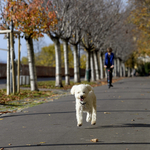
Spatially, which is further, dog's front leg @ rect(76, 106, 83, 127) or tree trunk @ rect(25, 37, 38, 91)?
tree trunk @ rect(25, 37, 38, 91)

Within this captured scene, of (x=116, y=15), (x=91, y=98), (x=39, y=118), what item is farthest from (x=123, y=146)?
(x=116, y=15)

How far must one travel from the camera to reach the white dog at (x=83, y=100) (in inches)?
253

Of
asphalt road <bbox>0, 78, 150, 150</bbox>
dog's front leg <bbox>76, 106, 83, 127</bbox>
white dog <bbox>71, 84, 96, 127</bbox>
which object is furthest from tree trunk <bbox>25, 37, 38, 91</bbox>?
dog's front leg <bbox>76, 106, 83, 127</bbox>

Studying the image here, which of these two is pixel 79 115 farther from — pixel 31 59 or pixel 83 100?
pixel 31 59

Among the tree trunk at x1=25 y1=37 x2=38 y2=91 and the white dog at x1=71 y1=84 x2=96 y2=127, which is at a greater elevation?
the tree trunk at x1=25 y1=37 x2=38 y2=91

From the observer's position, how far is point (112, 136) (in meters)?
6.13

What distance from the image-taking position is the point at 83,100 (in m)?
6.53

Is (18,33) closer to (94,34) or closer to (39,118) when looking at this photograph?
(39,118)

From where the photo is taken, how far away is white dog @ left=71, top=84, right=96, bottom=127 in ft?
21.1

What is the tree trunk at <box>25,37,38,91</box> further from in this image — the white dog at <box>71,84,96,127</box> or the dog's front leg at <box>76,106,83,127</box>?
the dog's front leg at <box>76,106,83,127</box>

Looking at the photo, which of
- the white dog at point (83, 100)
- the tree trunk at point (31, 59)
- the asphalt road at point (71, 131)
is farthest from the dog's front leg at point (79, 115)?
the tree trunk at point (31, 59)

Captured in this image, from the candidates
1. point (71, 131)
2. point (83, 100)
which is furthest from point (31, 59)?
point (83, 100)

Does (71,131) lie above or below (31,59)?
→ below

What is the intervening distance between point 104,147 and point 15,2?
1229 centimetres
